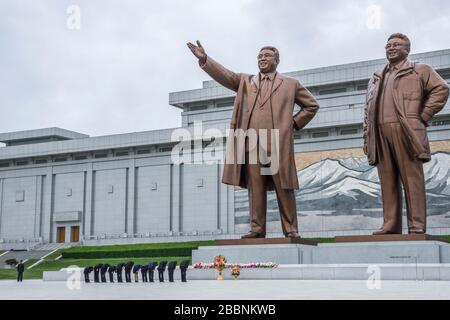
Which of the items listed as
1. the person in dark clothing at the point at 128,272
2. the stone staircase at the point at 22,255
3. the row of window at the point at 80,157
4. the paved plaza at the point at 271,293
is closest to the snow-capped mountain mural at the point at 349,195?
the row of window at the point at 80,157

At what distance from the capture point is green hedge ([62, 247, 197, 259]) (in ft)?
95.3

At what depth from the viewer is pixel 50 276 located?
15.8 metres

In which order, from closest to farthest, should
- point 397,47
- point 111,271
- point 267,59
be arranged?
1. point 397,47
2. point 267,59
3. point 111,271

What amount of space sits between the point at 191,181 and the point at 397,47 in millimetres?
25517

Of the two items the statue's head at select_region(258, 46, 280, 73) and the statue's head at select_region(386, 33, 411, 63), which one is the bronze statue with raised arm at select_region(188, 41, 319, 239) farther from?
the statue's head at select_region(386, 33, 411, 63)

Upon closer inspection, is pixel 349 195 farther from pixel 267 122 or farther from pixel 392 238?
pixel 392 238

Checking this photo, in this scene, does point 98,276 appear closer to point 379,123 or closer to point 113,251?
point 379,123

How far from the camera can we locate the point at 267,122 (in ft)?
41.9

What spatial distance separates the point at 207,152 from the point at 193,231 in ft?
14.3

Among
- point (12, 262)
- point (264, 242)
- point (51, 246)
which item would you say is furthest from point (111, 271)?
point (51, 246)

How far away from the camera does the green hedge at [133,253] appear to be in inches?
1144

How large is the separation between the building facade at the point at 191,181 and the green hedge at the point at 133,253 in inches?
140
